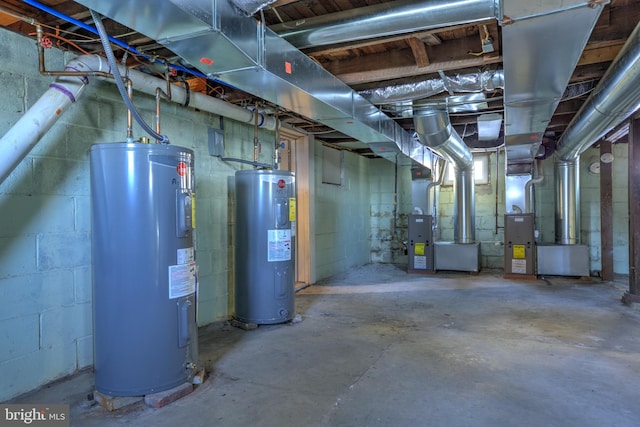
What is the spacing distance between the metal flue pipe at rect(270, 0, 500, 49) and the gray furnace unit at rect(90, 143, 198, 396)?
1.01 meters

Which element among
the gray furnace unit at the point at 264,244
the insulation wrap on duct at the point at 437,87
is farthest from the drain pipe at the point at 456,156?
the gray furnace unit at the point at 264,244

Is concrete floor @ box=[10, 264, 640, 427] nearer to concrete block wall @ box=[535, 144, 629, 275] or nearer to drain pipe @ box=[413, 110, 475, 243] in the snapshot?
drain pipe @ box=[413, 110, 475, 243]

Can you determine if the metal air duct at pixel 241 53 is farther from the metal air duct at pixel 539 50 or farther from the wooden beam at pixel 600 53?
the wooden beam at pixel 600 53

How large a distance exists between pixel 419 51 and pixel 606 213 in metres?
4.25

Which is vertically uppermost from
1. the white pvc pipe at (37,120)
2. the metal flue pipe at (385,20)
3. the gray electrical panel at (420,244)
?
the metal flue pipe at (385,20)

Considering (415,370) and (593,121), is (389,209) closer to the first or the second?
(593,121)

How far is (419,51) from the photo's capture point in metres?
2.74

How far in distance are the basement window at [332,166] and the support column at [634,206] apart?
3.55 metres

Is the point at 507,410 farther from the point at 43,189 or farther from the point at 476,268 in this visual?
the point at 476,268

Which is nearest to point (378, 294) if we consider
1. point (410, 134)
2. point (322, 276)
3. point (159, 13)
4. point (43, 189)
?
point (322, 276)

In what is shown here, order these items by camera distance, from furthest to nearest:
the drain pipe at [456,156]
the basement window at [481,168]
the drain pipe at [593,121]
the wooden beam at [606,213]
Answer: the basement window at [481,168] → the wooden beam at [606,213] → the drain pipe at [456,156] → the drain pipe at [593,121]

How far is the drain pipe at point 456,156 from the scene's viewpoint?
12.4 ft

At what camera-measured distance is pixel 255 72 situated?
2.18m

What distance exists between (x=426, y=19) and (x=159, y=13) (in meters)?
1.23
